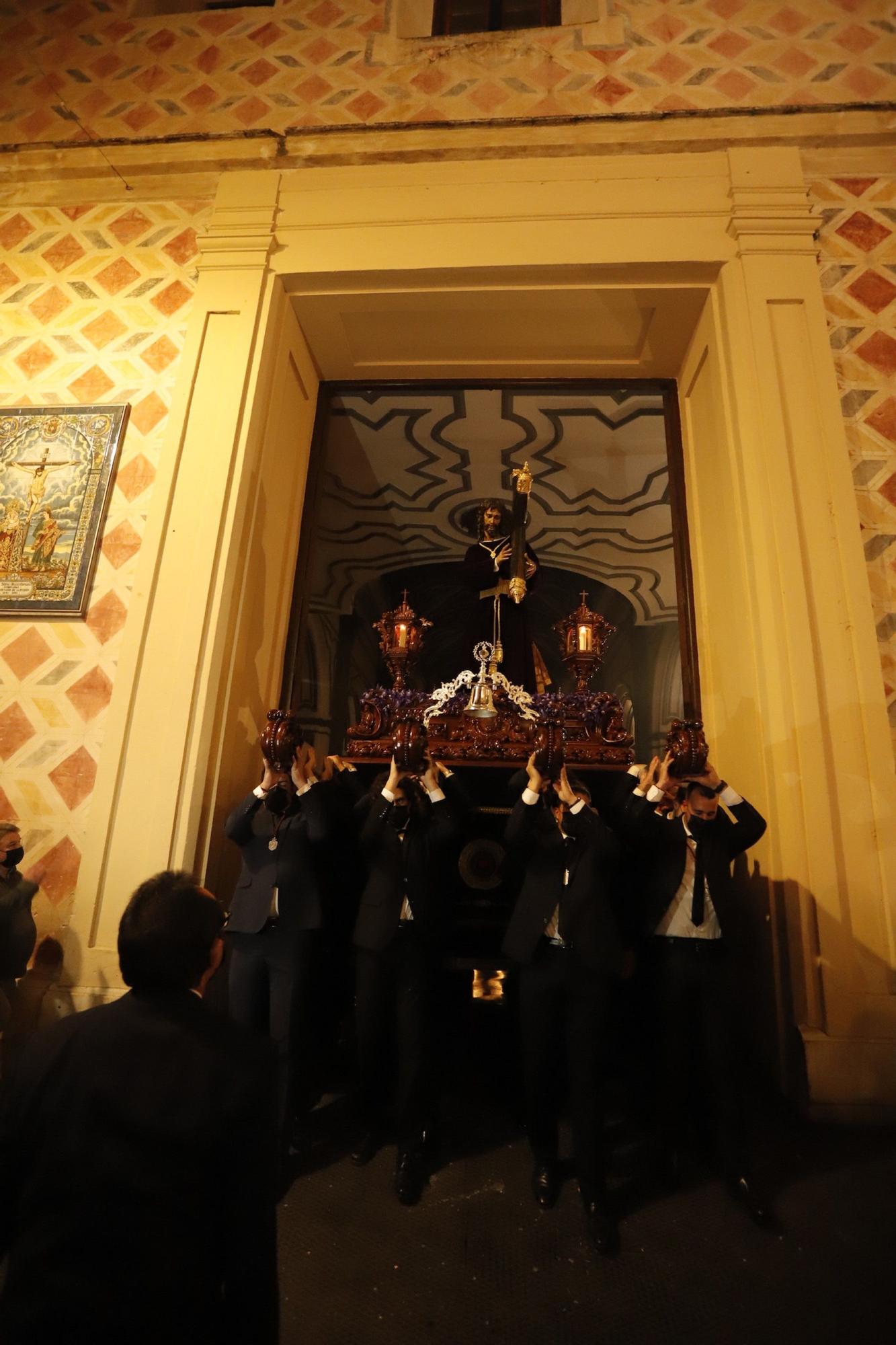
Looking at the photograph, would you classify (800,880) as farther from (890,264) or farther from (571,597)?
(571,597)

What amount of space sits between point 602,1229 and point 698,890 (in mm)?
1066

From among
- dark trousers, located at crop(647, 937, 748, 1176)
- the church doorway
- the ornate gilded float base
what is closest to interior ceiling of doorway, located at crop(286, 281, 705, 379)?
the church doorway

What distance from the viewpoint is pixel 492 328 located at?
4.44 metres

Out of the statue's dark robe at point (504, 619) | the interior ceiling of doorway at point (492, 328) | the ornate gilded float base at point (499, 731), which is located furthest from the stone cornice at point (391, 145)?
the ornate gilded float base at point (499, 731)

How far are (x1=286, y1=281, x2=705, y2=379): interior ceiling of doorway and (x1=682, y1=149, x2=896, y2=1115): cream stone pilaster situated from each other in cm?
42

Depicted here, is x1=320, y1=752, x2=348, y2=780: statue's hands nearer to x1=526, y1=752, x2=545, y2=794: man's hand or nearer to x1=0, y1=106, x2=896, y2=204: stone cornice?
x1=526, y1=752, x2=545, y2=794: man's hand

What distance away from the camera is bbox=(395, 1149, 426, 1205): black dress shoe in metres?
2.20

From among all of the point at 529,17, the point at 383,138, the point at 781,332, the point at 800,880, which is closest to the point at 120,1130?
the point at 800,880

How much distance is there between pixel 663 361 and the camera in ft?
14.8

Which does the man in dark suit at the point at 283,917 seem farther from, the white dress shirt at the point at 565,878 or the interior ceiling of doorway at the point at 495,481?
the interior ceiling of doorway at the point at 495,481

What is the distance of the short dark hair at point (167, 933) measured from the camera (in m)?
1.29

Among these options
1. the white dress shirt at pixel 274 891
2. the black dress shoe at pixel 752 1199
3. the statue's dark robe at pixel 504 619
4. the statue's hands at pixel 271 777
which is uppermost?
the statue's dark robe at pixel 504 619

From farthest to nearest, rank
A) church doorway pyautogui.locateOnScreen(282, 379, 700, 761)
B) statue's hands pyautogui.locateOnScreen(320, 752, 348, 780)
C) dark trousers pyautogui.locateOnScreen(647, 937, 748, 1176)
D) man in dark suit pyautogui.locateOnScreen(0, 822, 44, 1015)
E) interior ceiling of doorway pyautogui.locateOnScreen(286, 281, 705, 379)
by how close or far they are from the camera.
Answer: church doorway pyautogui.locateOnScreen(282, 379, 700, 761)
interior ceiling of doorway pyautogui.locateOnScreen(286, 281, 705, 379)
statue's hands pyautogui.locateOnScreen(320, 752, 348, 780)
man in dark suit pyautogui.locateOnScreen(0, 822, 44, 1015)
dark trousers pyautogui.locateOnScreen(647, 937, 748, 1176)

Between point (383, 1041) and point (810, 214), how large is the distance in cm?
461
